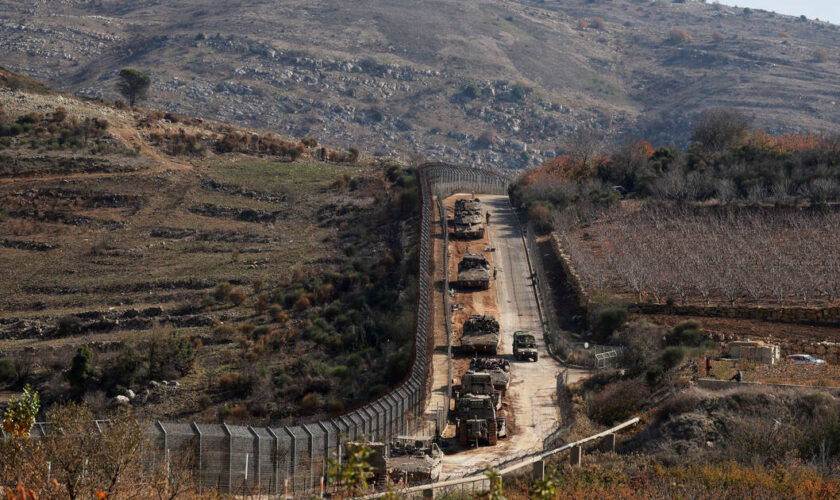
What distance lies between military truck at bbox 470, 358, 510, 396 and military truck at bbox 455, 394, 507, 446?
5.27 metres

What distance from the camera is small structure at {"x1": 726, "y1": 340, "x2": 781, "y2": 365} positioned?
46.8 m

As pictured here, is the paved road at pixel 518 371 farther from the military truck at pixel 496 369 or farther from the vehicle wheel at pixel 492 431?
the military truck at pixel 496 369

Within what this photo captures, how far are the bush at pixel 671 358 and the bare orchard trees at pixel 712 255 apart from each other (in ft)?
47.1

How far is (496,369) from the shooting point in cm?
4850

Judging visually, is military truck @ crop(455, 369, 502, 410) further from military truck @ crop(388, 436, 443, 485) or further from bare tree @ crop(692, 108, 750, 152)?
bare tree @ crop(692, 108, 750, 152)

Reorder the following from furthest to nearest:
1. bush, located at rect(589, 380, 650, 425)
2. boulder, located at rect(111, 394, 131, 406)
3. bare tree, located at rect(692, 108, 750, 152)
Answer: bare tree, located at rect(692, 108, 750, 152)
boulder, located at rect(111, 394, 131, 406)
bush, located at rect(589, 380, 650, 425)

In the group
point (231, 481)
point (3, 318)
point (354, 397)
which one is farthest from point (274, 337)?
point (231, 481)

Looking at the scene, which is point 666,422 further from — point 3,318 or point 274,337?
point 3,318

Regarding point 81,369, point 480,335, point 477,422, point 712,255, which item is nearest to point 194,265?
point 81,369

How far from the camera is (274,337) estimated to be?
67.6 meters

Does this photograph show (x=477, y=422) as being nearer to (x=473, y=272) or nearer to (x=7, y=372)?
(x=473, y=272)

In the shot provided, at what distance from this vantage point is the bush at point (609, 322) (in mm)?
56562

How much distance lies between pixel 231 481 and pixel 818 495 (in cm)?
1614

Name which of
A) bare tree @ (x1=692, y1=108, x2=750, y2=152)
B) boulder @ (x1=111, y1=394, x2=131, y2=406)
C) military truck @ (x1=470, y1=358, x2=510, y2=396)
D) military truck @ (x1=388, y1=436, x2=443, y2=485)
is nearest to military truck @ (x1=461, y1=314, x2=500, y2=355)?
military truck @ (x1=470, y1=358, x2=510, y2=396)
